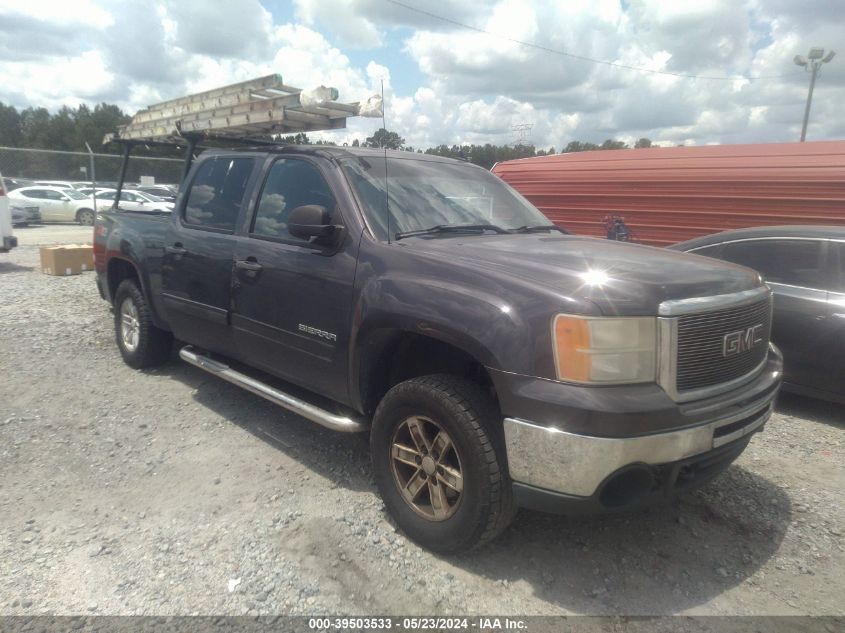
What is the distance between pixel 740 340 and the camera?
280 cm

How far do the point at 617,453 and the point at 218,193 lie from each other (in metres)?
3.43

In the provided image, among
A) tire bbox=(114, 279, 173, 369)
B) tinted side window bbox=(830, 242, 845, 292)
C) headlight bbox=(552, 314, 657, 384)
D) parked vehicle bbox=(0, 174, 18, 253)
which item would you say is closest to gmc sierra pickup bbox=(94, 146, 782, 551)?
headlight bbox=(552, 314, 657, 384)

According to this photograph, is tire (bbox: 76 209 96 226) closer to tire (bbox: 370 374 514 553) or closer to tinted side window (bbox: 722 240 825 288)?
tinted side window (bbox: 722 240 825 288)

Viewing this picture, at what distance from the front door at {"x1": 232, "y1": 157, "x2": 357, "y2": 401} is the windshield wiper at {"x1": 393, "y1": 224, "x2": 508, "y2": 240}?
0.99 ft

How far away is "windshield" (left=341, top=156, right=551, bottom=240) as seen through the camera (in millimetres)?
3463

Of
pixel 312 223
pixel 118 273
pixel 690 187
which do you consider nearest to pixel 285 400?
pixel 312 223

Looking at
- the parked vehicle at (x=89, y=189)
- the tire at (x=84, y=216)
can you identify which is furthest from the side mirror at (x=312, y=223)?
the tire at (x=84, y=216)

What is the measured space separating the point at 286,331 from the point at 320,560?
4.43 ft

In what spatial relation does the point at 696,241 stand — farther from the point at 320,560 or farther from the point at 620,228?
the point at 320,560

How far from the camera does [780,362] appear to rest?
128 inches

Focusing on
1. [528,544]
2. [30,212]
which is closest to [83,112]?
[30,212]

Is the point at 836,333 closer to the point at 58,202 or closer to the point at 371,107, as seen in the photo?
the point at 371,107

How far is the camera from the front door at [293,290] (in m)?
3.33

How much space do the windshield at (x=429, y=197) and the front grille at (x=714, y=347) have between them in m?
1.48
